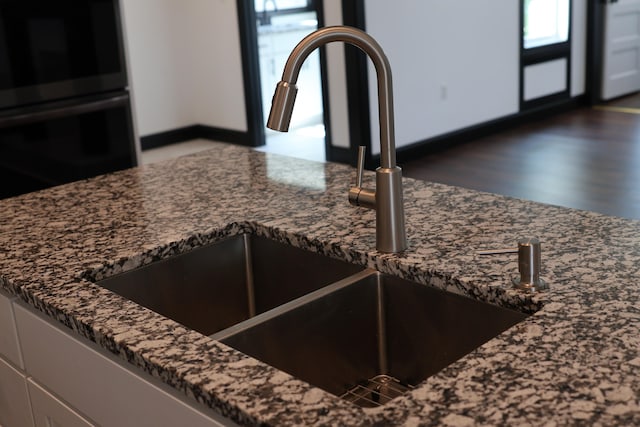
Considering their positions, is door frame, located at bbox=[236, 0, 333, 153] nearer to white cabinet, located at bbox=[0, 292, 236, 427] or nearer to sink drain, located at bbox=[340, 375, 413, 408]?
white cabinet, located at bbox=[0, 292, 236, 427]

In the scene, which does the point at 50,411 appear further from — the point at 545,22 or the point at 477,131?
the point at 545,22

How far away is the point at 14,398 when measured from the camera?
58.4 inches

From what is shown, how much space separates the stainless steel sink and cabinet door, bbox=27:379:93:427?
331 mm

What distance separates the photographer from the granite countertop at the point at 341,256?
0.88 meters

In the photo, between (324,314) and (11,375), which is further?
(11,375)

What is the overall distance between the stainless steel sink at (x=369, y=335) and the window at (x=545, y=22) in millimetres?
5416

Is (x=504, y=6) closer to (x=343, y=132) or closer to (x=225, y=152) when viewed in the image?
(x=343, y=132)

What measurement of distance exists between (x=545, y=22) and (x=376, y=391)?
5894 millimetres

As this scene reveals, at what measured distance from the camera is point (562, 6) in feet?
21.9

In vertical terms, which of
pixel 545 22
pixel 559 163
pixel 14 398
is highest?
pixel 545 22

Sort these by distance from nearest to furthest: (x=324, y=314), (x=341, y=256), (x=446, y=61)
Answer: (x=324, y=314) → (x=341, y=256) → (x=446, y=61)

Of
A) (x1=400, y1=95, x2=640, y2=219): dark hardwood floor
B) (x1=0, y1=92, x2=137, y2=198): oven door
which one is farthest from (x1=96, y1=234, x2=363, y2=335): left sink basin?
(x1=400, y1=95, x2=640, y2=219): dark hardwood floor

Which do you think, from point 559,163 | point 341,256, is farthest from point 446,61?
point 341,256

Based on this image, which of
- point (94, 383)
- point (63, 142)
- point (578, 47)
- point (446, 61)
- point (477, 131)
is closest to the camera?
point (94, 383)
